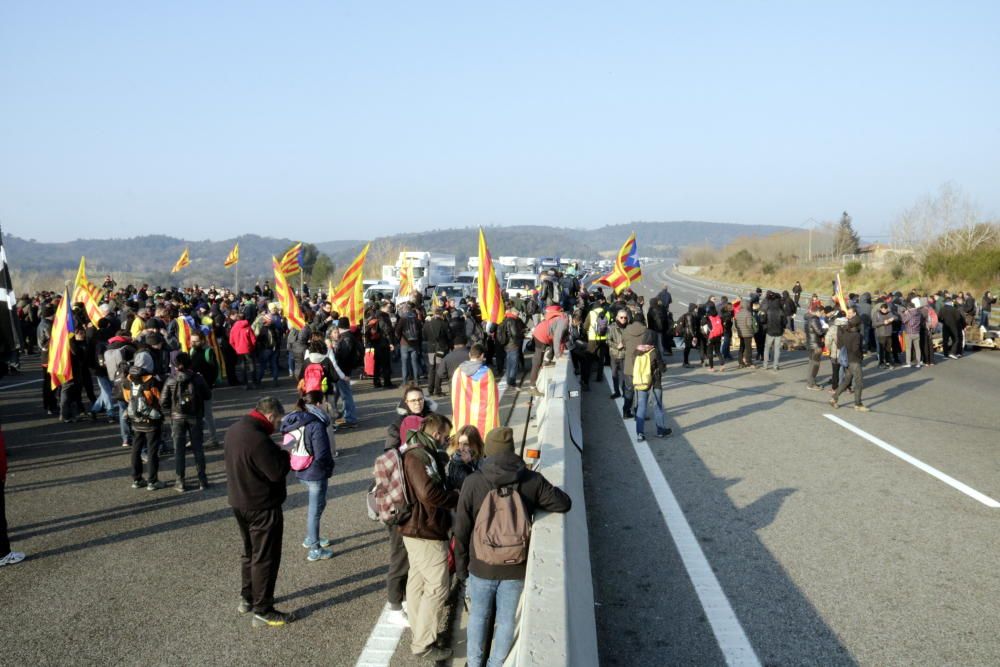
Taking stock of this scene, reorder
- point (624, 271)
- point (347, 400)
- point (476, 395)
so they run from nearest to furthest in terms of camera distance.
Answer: point (476, 395)
point (347, 400)
point (624, 271)

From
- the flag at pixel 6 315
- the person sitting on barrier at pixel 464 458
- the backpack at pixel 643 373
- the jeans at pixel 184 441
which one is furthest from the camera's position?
the backpack at pixel 643 373

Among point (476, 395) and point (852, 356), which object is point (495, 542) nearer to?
point (476, 395)

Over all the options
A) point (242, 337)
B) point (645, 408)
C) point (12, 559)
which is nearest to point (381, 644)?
point (12, 559)

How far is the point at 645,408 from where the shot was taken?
10.9 metres

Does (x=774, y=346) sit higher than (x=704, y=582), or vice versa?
(x=774, y=346)

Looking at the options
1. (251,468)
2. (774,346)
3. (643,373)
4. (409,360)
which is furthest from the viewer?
(774,346)

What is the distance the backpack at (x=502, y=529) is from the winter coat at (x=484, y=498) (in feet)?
0.14

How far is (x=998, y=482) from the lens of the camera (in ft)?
29.2

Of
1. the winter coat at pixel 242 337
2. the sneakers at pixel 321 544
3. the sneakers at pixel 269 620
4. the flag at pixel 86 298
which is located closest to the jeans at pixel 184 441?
the sneakers at pixel 321 544

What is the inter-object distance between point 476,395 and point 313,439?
2.38 m

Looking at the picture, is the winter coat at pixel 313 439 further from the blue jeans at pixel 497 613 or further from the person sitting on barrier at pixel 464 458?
the blue jeans at pixel 497 613

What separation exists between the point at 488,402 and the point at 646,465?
7.98ft

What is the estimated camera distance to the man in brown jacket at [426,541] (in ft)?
17.4

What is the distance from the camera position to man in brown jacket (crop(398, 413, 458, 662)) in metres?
5.31
